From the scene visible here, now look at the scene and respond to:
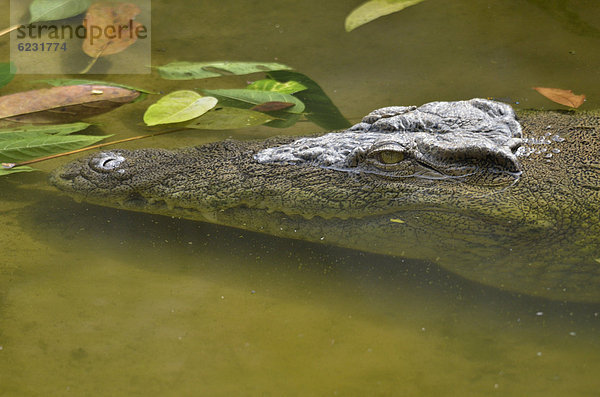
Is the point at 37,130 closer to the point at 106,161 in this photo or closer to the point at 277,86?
the point at 106,161

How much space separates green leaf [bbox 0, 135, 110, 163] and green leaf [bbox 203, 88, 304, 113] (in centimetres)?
97

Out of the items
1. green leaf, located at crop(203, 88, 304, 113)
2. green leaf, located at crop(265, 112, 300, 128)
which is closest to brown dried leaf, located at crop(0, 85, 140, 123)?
green leaf, located at crop(203, 88, 304, 113)

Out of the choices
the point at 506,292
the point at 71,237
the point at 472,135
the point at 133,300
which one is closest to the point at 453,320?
the point at 506,292

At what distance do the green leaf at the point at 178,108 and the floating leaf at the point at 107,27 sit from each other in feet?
3.49

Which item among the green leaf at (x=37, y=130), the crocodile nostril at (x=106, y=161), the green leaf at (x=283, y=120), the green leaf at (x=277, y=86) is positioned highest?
the green leaf at (x=277, y=86)

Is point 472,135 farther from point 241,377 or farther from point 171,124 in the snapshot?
point 171,124

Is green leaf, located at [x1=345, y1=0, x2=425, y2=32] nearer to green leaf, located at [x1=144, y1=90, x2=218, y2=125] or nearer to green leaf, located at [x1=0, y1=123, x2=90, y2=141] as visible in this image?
green leaf, located at [x1=144, y1=90, x2=218, y2=125]

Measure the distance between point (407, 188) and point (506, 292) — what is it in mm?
712

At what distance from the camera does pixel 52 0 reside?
4777 millimetres

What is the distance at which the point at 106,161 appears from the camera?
3.18 meters

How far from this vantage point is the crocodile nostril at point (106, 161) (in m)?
3.14

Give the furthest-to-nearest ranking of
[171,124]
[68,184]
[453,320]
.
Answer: [171,124]
[68,184]
[453,320]

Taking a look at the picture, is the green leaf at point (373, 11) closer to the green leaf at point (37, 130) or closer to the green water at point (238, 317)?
the green water at point (238, 317)

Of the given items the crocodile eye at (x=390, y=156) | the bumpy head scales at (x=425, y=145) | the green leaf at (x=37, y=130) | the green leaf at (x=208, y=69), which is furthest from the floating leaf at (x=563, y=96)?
the green leaf at (x=37, y=130)
